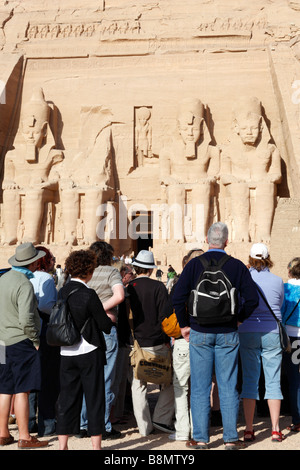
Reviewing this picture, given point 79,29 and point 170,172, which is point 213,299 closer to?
point 170,172

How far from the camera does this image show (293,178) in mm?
12609

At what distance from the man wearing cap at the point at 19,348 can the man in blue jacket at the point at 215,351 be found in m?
0.88

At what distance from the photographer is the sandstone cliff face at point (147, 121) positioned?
1248 cm

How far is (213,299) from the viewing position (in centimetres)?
354

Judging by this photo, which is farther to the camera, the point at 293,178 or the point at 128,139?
the point at 128,139

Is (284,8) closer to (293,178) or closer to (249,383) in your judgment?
(293,178)

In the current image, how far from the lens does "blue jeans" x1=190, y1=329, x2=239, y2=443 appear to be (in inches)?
143

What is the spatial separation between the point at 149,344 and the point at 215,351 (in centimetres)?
65

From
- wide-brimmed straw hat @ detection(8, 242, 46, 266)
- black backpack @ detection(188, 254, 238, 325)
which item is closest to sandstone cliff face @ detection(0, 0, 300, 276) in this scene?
wide-brimmed straw hat @ detection(8, 242, 46, 266)

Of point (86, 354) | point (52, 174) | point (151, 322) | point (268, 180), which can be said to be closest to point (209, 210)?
point (268, 180)

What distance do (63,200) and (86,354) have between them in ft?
31.3

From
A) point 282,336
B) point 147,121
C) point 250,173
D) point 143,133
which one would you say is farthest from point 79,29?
point 282,336

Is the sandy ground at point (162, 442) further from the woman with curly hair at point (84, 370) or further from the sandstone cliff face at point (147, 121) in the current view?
the sandstone cliff face at point (147, 121)

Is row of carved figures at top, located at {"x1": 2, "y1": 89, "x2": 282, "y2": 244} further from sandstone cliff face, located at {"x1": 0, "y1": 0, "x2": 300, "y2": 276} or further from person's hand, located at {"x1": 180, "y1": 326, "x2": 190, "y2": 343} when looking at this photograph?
person's hand, located at {"x1": 180, "y1": 326, "x2": 190, "y2": 343}
